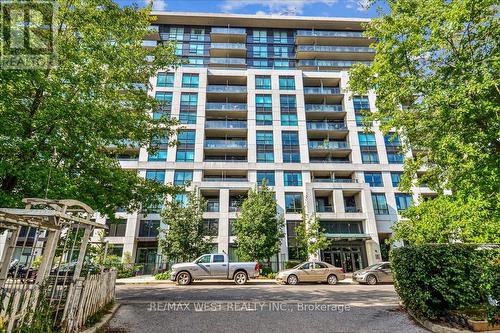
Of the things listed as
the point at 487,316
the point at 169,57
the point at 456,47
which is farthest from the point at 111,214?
the point at 456,47

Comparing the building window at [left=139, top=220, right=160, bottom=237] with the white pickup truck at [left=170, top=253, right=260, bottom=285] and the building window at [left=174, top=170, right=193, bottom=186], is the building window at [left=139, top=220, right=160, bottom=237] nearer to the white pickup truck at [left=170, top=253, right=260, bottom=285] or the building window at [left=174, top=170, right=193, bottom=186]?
the building window at [left=174, top=170, right=193, bottom=186]

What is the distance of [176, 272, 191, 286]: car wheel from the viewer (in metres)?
16.5

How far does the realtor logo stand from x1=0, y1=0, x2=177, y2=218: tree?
24 cm

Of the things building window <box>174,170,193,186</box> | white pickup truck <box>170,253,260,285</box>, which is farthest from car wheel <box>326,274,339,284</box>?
building window <box>174,170,193,186</box>

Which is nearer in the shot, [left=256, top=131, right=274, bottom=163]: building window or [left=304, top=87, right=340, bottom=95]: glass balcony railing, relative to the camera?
[left=256, top=131, right=274, bottom=163]: building window

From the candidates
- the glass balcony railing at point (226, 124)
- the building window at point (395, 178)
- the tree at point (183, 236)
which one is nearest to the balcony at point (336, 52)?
the glass balcony railing at point (226, 124)

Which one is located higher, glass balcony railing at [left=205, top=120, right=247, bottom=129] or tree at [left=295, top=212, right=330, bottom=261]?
glass balcony railing at [left=205, top=120, right=247, bottom=129]

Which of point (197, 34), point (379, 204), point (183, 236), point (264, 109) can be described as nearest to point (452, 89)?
point (183, 236)

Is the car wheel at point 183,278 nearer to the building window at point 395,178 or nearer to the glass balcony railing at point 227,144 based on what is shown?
the glass balcony railing at point 227,144

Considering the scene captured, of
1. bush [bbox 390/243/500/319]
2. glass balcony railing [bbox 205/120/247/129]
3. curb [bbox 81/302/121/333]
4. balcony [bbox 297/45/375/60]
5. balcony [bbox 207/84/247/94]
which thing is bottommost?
curb [bbox 81/302/121/333]

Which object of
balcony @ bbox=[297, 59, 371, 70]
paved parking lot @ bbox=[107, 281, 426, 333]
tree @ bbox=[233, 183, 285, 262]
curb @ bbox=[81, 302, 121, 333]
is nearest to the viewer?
curb @ bbox=[81, 302, 121, 333]

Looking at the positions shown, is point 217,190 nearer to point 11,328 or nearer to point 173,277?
point 173,277

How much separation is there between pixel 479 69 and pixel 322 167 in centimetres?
2638

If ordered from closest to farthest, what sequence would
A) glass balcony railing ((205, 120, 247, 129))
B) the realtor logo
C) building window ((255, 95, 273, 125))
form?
1. the realtor logo
2. glass balcony railing ((205, 120, 247, 129))
3. building window ((255, 95, 273, 125))
